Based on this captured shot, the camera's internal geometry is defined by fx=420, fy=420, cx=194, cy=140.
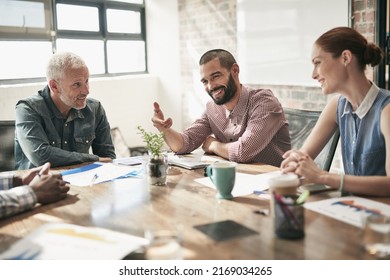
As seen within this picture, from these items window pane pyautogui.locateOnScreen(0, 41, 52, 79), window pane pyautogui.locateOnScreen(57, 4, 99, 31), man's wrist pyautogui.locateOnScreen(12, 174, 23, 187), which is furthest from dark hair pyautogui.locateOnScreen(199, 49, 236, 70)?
window pane pyautogui.locateOnScreen(57, 4, 99, 31)

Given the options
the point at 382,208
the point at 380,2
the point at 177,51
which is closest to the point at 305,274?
the point at 382,208

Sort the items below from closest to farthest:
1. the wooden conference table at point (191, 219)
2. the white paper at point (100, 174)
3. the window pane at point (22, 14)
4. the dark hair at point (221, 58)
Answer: the wooden conference table at point (191, 219), the white paper at point (100, 174), the dark hair at point (221, 58), the window pane at point (22, 14)

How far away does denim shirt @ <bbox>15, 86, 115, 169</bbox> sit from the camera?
2.06m

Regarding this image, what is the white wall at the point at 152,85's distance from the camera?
4844 mm

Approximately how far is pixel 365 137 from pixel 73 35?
12.4 feet

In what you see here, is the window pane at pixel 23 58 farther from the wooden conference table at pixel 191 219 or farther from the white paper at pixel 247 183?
the white paper at pixel 247 183

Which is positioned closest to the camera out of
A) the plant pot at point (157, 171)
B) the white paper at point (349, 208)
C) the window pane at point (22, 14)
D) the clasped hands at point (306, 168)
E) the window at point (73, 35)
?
the white paper at point (349, 208)

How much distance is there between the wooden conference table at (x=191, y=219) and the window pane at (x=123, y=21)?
377 centimetres

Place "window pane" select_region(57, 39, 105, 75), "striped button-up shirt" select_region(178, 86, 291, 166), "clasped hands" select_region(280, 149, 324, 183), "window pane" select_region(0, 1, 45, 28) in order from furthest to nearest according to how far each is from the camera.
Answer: "window pane" select_region(57, 39, 105, 75) < "window pane" select_region(0, 1, 45, 28) < "striped button-up shirt" select_region(178, 86, 291, 166) < "clasped hands" select_region(280, 149, 324, 183)

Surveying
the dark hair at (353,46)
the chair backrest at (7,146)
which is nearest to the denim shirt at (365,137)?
the dark hair at (353,46)

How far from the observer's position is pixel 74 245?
103 cm

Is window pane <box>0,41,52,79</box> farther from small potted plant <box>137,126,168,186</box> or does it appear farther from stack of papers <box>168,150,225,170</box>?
small potted plant <box>137,126,168,186</box>

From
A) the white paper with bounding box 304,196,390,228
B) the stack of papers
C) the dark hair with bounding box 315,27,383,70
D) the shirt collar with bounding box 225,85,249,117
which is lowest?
the white paper with bounding box 304,196,390,228

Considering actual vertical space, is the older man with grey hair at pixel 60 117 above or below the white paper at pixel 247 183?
above
